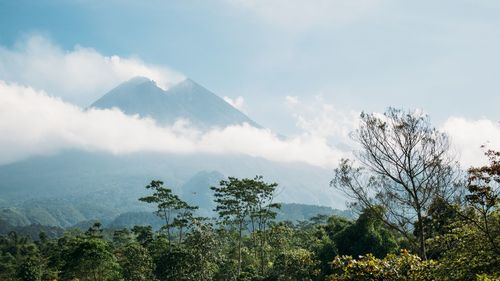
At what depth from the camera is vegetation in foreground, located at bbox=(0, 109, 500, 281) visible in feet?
36.5

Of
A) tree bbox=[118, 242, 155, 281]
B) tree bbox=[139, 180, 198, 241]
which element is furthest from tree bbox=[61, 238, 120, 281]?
tree bbox=[139, 180, 198, 241]

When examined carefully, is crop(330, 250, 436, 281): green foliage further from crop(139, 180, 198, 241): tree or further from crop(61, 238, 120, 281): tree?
crop(139, 180, 198, 241): tree

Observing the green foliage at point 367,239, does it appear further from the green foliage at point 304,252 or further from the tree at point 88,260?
the tree at point 88,260

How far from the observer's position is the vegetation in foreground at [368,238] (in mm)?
11117

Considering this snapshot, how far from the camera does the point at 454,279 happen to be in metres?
10.4

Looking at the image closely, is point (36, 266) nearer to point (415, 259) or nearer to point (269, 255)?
point (269, 255)

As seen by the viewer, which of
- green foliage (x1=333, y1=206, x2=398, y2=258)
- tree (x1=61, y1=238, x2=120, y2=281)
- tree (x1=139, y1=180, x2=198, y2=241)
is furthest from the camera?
tree (x1=139, y1=180, x2=198, y2=241)

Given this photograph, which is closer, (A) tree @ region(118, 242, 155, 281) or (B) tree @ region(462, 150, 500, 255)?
(B) tree @ region(462, 150, 500, 255)

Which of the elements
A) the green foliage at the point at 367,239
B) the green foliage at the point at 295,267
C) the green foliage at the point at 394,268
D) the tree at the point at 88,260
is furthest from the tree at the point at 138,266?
the green foliage at the point at 394,268

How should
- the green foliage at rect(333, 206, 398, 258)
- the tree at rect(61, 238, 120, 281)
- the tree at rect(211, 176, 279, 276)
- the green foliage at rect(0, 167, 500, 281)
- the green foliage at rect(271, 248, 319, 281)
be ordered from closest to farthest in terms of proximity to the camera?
the green foliage at rect(0, 167, 500, 281) → the green foliage at rect(271, 248, 319, 281) → the green foliage at rect(333, 206, 398, 258) → the tree at rect(61, 238, 120, 281) → the tree at rect(211, 176, 279, 276)

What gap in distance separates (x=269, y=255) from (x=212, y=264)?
13827 mm

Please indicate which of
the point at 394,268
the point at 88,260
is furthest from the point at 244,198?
the point at 394,268

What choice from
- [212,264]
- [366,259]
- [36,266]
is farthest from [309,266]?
[36,266]

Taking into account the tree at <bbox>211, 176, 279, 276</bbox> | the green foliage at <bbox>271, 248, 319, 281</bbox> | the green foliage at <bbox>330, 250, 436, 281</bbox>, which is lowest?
the green foliage at <bbox>271, 248, 319, 281</bbox>
